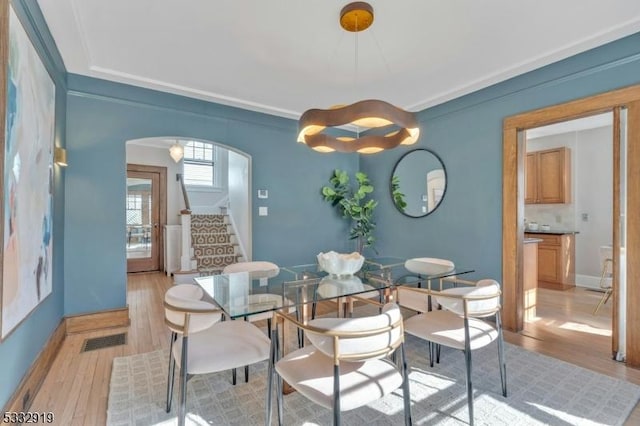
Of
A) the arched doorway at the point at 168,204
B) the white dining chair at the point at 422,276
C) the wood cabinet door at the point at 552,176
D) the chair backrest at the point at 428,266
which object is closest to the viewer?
the white dining chair at the point at 422,276

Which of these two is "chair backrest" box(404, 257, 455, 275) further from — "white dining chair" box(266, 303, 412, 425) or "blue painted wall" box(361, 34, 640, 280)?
"white dining chair" box(266, 303, 412, 425)

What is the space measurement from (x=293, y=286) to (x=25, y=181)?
176 centimetres

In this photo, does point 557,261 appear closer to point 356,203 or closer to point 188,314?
point 356,203

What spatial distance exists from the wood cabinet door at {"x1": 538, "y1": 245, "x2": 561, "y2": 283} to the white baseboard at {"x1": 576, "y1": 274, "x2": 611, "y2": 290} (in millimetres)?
497

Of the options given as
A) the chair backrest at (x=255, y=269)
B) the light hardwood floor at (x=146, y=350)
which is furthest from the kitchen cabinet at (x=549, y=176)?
the chair backrest at (x=255, y=269)

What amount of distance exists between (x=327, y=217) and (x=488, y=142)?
239 cm

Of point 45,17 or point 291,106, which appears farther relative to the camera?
point 291,106

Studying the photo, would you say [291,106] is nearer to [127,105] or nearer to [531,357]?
[127,105]

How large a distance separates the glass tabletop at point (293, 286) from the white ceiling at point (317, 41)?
6.38ft

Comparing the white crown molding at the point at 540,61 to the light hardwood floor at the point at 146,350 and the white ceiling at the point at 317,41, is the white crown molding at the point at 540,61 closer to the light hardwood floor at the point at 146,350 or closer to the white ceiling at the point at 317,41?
the white ceiling at the point at 317,41

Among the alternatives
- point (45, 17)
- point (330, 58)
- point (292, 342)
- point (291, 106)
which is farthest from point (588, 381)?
point (45, 17)

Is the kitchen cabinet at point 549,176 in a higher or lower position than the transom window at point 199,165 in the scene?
lower

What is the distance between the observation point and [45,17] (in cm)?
215

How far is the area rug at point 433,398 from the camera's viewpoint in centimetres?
178
